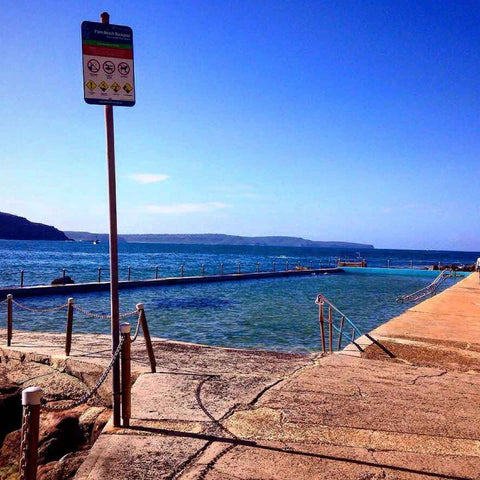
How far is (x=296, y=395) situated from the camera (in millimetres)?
6027

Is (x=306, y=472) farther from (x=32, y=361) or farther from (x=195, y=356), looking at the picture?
(x=32, y=361)

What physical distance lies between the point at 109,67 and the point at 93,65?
0.51 feet

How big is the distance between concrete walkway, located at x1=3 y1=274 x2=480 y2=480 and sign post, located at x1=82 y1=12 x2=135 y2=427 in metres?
0.85

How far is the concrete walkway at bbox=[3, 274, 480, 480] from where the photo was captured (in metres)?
4.18

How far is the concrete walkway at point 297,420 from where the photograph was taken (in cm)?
418

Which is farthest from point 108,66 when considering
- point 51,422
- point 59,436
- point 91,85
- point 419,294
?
point 419,294

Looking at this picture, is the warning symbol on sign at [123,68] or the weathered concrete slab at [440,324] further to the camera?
the weathered concrete slab at [440,324]

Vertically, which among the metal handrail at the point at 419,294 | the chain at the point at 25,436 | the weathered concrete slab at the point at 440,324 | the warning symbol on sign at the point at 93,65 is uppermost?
the warning symbol on sign at the point at 93,65

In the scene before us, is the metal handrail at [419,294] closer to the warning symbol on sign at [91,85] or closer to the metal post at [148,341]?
the metal post at [148,341]

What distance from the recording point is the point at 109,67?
16.1 feet

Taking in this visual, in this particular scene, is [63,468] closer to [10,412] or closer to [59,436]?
[59,436]

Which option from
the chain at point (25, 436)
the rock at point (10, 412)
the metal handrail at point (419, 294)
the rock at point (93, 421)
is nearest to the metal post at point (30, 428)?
the chain at point (25, 436)

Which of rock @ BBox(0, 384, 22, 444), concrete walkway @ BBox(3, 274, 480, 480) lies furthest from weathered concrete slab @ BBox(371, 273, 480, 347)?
rock @ BBox(0, 384, 22, 444)

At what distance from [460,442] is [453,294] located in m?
17.0
